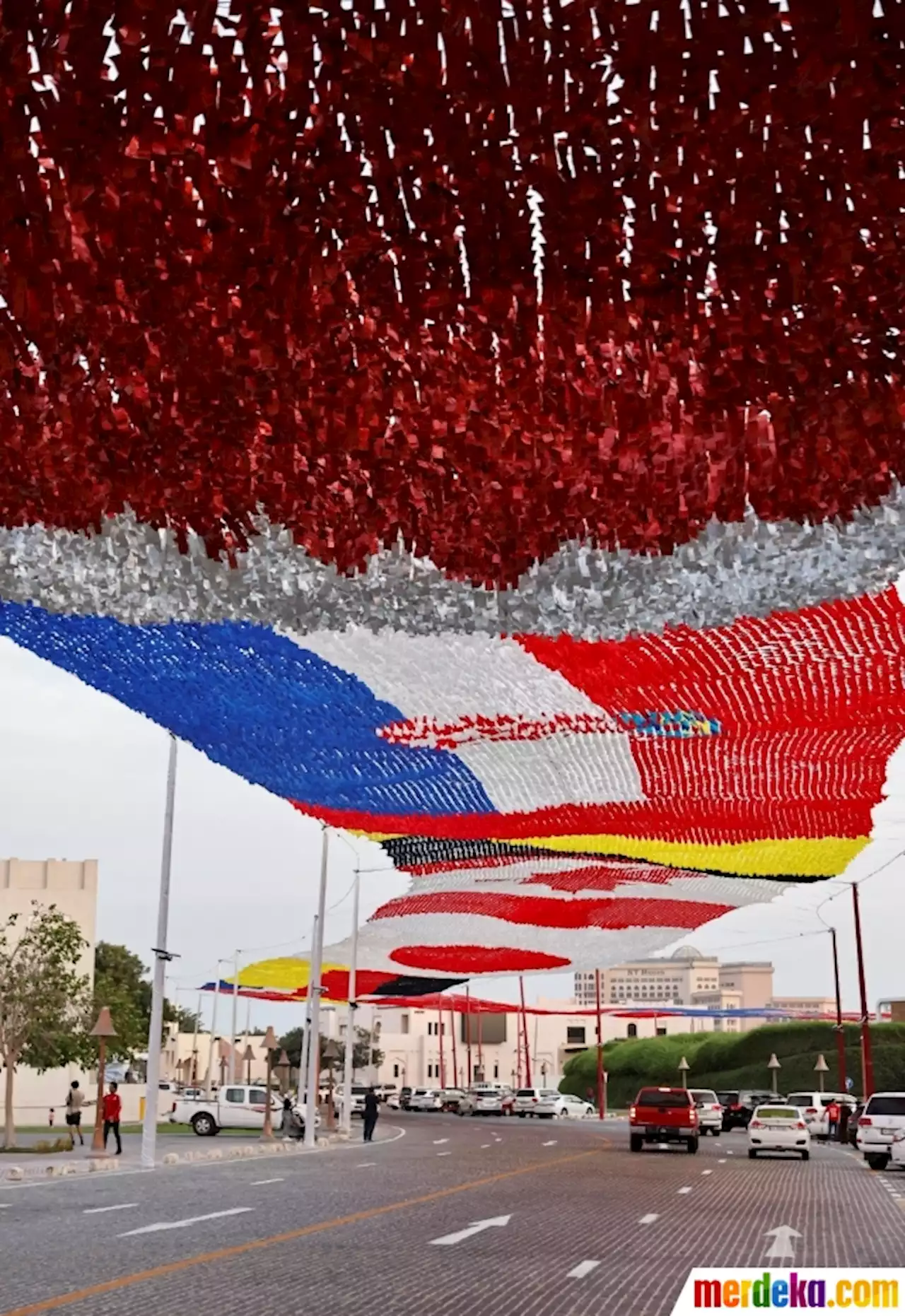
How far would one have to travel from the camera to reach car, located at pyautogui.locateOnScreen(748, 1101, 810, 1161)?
39125 millimetres

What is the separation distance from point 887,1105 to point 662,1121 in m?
5.22

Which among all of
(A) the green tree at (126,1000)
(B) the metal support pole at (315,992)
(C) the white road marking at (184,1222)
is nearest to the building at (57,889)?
(A) the green tree at (126,1000)

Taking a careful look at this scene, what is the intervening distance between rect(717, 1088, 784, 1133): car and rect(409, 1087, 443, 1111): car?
24.8 m

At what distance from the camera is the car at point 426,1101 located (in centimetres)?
9362

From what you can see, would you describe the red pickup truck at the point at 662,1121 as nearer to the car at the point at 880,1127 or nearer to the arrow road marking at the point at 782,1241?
the car at the point at 880,1127

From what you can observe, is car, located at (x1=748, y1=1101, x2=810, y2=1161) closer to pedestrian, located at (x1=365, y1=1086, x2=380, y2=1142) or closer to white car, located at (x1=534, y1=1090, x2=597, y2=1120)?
pedestrian, located at (x1=365, y1=1086, x2=380, y2=1142)

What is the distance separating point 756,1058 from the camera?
275 feet

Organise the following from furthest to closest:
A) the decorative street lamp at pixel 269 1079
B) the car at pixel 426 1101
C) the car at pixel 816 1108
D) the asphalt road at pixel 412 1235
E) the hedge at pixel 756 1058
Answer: the car at pixel 426 1101
the hedge at pixel 756 1058
the car at pixel 816 1108
the decorative street lamp at pixel 269 1079
the asphalt road at pixel 412 1235

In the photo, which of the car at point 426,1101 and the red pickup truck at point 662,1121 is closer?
the red pickup truck at point 662,1121

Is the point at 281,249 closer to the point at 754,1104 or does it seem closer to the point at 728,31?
the point at 728,31

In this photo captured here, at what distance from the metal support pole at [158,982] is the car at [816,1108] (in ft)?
90.2

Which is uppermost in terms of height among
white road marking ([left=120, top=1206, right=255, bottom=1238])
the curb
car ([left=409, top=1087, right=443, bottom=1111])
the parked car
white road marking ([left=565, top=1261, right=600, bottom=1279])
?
car ([left=409, top=1087, right=443, bottom=1111])

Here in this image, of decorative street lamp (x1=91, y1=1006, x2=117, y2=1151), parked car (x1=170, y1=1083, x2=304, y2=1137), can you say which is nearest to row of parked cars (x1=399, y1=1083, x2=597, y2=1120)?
parked car (x1=170, y1=1083, x2=304, y2=1137)

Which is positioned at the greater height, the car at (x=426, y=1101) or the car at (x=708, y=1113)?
the car at (x=426, y=1101)
